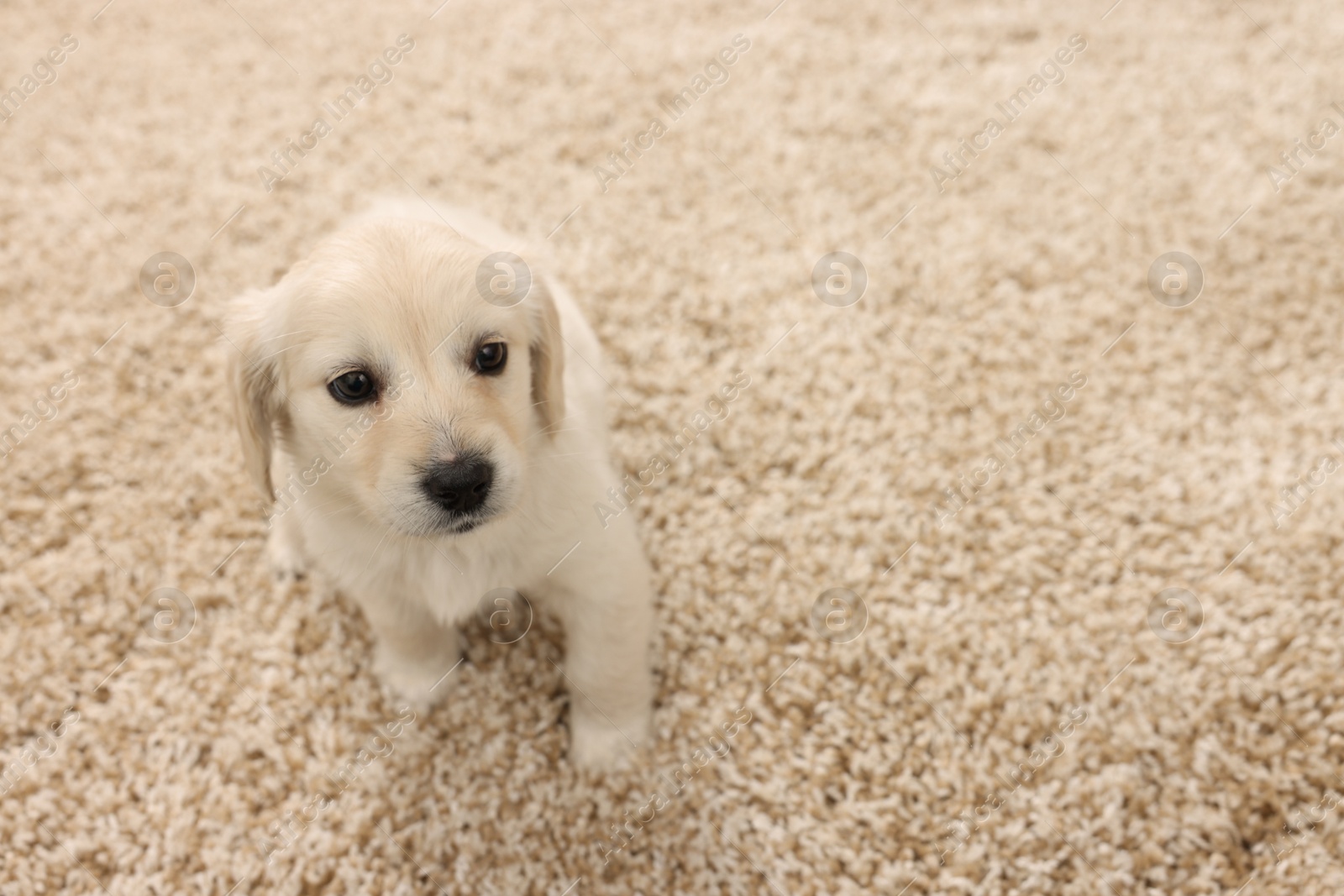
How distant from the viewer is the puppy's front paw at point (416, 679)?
2240 mm

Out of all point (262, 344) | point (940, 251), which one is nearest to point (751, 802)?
point (262, 344)

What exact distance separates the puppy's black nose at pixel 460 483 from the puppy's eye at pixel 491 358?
214 mm

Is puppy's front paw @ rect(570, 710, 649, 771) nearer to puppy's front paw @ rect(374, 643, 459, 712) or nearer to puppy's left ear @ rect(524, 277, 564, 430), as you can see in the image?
puppy's front paw @ rect(374, 643, 459, 712)

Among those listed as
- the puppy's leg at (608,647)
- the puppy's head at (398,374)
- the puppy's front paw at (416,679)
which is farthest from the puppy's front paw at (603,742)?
Result: the puppy's head at (398,374)

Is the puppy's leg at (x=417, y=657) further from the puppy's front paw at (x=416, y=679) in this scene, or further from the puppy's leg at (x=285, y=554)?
the puppy's leg at (x=285, y=554)

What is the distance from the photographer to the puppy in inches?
62.5

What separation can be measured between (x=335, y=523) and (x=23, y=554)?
1338 millimetres

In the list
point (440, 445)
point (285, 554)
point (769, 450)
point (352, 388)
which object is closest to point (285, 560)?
point (285, 554)

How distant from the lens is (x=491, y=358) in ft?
5.61

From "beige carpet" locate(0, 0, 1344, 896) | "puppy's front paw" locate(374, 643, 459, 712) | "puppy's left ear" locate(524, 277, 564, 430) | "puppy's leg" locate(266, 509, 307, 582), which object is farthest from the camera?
"puppy's leg" locate(266, 509, 307, 582)

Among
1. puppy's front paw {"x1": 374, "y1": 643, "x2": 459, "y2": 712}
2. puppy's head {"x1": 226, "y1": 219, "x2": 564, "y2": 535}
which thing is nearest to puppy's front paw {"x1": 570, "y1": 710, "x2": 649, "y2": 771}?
puppy's front paw {"x1": 374, "y1": 643, "x2": 459, "y2": 712}

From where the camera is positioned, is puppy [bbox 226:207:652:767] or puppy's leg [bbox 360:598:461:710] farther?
puppy's leg [bbox 360:598:461:710]

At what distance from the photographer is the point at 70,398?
8.98 ft

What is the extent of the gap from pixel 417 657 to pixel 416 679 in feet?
0.23
